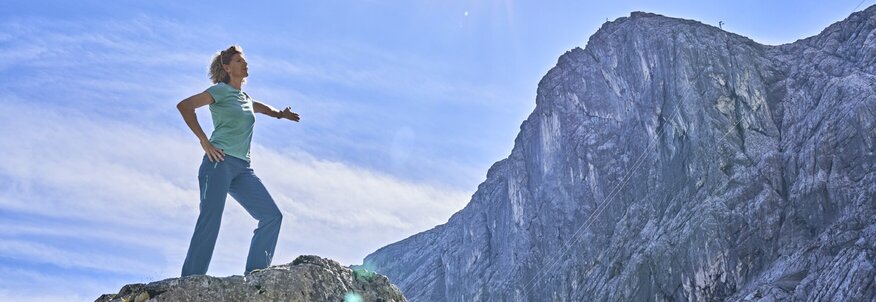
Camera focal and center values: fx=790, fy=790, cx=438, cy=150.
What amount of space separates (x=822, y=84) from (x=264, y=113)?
327 feet

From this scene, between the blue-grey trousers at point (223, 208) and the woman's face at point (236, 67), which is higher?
the woman's face at point (236, 67)

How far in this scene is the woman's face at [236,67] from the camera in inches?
291

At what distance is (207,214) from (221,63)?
58.8 inches

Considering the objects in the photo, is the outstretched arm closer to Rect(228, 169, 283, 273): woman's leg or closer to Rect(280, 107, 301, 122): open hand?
Rect(280, 107, 301, 122): open hand

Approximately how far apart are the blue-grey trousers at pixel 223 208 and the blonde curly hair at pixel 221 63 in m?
0.83

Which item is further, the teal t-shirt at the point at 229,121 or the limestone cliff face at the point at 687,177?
the limestone cliff face at the point at 687,177

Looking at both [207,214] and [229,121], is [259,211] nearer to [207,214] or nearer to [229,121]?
[207,214]

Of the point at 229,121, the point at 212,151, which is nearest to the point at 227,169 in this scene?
the point at 212,151

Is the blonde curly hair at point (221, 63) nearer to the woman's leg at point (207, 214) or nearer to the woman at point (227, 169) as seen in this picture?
the woman at point (227, 169)

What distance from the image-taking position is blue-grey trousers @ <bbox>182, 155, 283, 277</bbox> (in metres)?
6.81

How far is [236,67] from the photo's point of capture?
292 inches

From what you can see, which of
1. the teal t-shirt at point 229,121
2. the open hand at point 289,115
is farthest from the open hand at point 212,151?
the open hand at point 289,115

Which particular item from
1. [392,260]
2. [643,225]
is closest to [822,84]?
[643,225]

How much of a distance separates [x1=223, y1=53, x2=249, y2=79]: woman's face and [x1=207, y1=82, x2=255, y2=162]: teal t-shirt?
0.21 m
